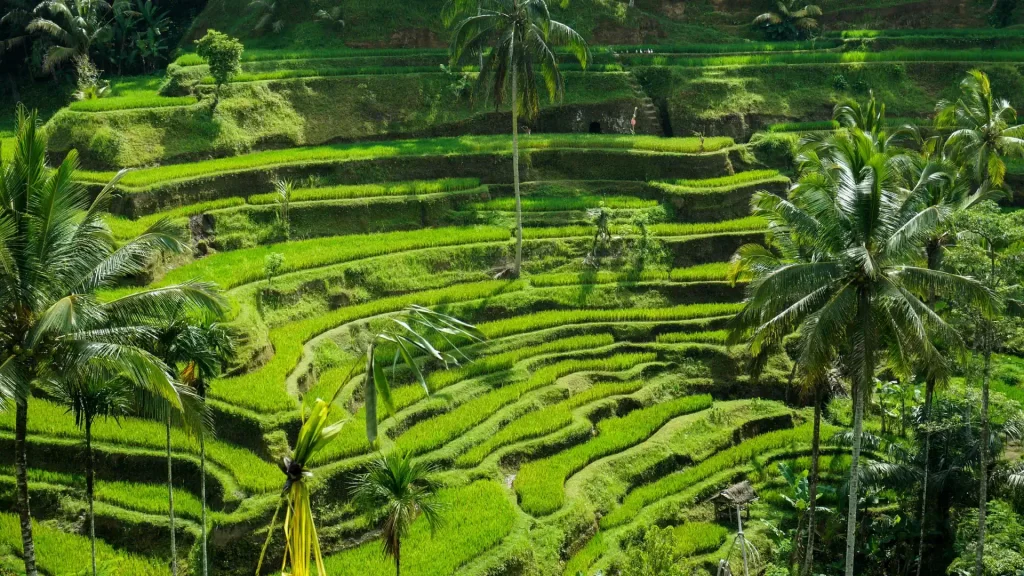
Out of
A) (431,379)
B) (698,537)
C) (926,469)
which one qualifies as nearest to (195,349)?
(431,379)

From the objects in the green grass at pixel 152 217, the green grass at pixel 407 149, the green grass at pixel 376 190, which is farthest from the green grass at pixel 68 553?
the green grass at pixel 376 190

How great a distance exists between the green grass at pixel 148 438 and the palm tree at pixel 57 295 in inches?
284

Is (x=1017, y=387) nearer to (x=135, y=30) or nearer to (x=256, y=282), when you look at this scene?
(x=256, y=282)

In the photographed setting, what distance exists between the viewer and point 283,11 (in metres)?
48.5

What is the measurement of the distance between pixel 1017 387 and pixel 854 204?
15.5 metres

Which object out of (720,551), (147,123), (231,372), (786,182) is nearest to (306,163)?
(147,123)

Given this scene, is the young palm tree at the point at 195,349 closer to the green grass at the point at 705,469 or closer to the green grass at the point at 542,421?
the green grass at the point at 542,421

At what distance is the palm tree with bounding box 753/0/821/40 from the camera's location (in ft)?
173

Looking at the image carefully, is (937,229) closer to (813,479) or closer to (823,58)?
(813,479)

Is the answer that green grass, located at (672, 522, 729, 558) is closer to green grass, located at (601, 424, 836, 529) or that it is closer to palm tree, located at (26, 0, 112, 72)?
green grass, located at (601, 424, 836, 529)

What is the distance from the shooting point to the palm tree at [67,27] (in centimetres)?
4031

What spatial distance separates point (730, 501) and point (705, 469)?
1.36 meters

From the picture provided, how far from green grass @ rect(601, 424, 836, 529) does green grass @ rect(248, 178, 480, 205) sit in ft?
47.3

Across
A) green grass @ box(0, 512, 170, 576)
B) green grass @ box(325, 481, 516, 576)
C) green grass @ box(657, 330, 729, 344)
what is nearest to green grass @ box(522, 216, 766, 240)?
green grass @ box(657, 330, 729, 344)
